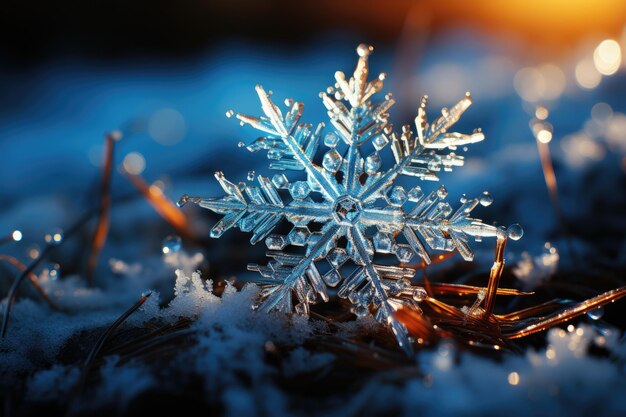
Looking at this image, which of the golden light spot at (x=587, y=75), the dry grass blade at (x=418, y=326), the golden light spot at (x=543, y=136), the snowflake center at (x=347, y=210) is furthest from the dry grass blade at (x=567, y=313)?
the golden light spot at (x=587, y=75)

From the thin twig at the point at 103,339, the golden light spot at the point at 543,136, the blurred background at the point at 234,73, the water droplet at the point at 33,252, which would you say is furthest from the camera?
the blurred background at the point at 234,73

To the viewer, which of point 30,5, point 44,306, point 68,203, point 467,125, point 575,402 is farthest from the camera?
point 30,5

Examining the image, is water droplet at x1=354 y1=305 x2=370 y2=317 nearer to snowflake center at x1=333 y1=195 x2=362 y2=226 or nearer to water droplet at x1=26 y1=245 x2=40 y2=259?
snowflake center at x1=333 y1=195 x2=362 y2=226

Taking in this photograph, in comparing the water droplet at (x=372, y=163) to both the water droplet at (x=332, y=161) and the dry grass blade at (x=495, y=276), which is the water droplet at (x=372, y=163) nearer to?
the water droplet at (x=332, y=161)

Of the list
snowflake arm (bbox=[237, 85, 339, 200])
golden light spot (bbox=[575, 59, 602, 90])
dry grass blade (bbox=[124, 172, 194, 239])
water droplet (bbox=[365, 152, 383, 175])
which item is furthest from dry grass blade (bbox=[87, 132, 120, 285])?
golden light spot (bbox=[575, 59, 602, 90])

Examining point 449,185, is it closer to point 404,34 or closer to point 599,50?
point 599,50

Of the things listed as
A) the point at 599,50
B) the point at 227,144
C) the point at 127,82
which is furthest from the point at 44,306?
the point at 599,50
